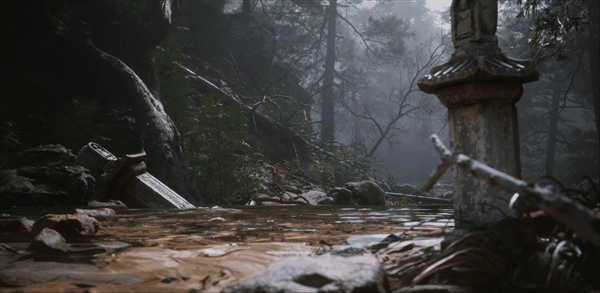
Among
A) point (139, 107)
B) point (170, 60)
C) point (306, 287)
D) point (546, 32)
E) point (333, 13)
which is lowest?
point (306, 287)

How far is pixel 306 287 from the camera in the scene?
1.24 meters

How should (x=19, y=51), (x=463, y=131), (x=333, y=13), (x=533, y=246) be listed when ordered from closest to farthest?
1. (x=533, y=246)
2. (x=463, y=131)
3. (x=19, y=51)
4. (x=333, y=13)

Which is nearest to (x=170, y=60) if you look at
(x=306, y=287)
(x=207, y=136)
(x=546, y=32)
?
(x=207, y=136)

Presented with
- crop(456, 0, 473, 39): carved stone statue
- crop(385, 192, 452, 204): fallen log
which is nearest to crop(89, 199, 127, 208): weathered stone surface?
crop(456, 0, 473, 39): carved stone statue

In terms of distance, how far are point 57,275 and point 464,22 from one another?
2400 millimetres

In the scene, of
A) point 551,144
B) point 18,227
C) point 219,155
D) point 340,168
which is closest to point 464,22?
point 18,227

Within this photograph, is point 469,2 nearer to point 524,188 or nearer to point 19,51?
point 524,188

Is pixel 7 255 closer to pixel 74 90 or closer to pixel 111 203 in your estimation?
pixel 111 203

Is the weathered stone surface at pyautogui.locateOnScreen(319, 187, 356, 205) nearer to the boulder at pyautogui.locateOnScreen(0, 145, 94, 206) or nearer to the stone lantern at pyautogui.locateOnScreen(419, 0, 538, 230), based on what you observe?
the boulder at pyautogui.locateOnScreen(0, 145, 94, 206)

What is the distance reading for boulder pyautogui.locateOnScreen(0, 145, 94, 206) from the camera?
5.75 metres

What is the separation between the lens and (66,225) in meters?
2.57

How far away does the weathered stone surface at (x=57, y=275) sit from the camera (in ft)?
4.97

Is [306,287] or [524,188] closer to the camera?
[524,188]

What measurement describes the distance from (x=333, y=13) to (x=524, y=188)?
22701 mm
